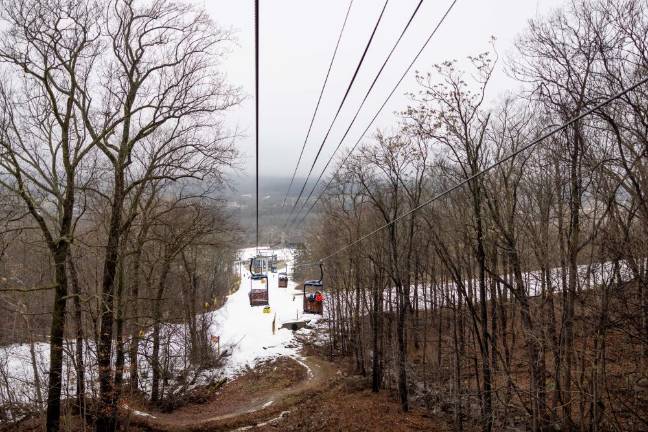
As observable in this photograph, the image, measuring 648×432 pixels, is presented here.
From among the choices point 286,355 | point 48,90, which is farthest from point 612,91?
point 286,355

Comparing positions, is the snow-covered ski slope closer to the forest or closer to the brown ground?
the brown ground

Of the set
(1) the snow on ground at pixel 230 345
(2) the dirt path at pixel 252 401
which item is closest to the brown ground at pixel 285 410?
(2) the dirt path at pixel 252 401

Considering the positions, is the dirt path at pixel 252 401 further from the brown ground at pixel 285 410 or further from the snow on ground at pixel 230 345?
the snow on ground at pixel 230 345

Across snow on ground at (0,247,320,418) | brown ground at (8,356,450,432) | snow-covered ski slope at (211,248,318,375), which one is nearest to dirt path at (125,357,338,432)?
brown ground at (8,356,450,432)

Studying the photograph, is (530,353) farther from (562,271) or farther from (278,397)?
(278,397)

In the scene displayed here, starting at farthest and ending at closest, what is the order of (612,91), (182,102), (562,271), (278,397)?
1. (278,397)
2. (182,102)
3. (562,271)
4. (612,91)

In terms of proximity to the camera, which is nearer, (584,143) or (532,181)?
(584,143)

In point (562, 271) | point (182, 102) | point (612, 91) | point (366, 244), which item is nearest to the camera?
point (612, 91)

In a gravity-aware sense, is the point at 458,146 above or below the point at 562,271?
above

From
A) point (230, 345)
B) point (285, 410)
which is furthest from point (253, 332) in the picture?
point (285, 410)
